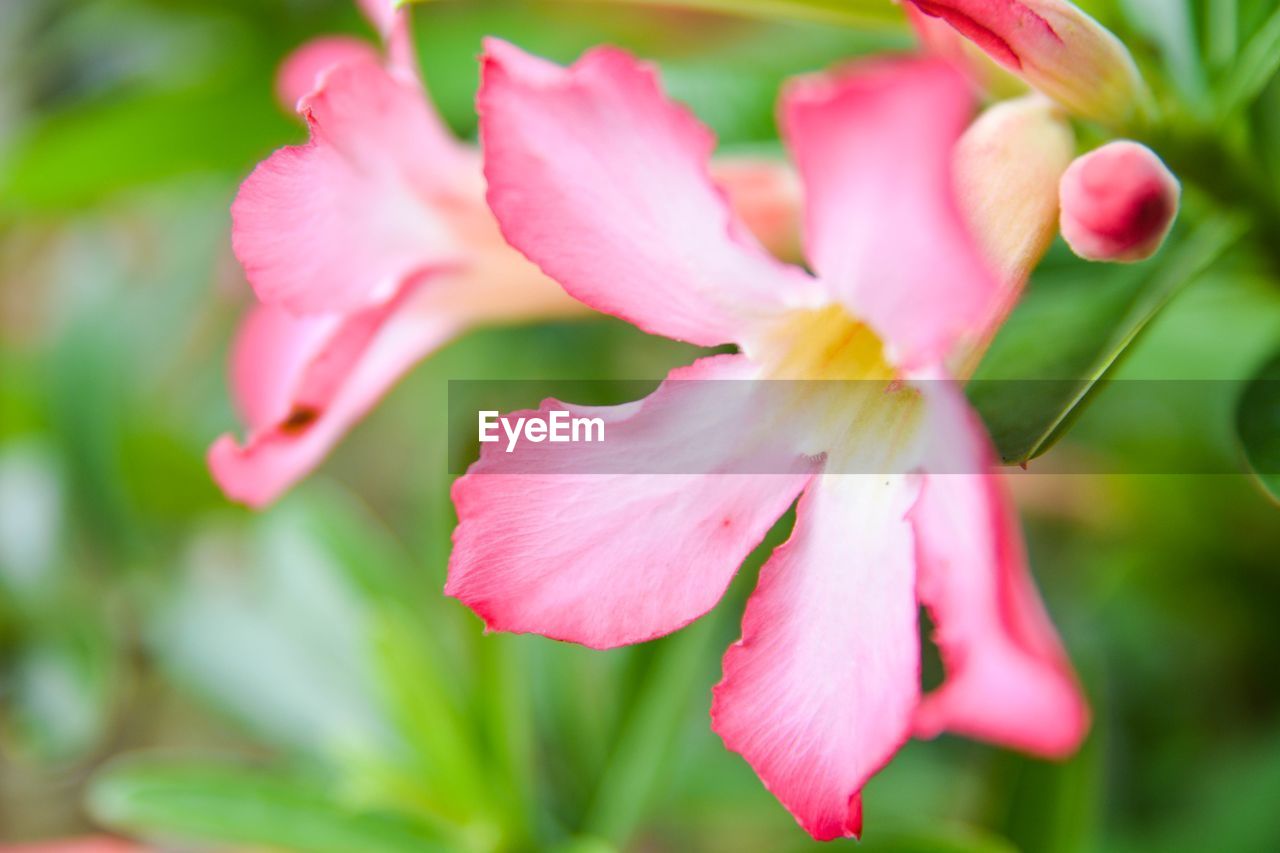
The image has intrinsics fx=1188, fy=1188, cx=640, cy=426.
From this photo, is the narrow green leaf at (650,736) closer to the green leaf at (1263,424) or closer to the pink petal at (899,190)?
the green leaf at (1263,424)

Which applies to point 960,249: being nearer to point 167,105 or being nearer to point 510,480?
point 510,480

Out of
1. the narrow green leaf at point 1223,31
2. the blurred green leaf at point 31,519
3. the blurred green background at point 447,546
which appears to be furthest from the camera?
the blurred green leaf at point 31,519

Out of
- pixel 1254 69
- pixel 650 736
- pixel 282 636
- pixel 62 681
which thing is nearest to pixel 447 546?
pixel 650 736

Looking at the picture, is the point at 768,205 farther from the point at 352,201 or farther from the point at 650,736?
the point at 650,736

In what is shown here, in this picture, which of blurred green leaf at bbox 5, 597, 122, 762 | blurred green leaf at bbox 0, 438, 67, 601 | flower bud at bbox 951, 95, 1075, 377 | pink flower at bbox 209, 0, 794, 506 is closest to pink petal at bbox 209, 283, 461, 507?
pink flower at bbox 209, 0, 794, 506

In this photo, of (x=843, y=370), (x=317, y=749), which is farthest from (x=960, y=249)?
(x=317, y=749)

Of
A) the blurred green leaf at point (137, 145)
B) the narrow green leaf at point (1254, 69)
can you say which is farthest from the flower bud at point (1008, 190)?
→ the blurred green leaf at point (137, 145)
